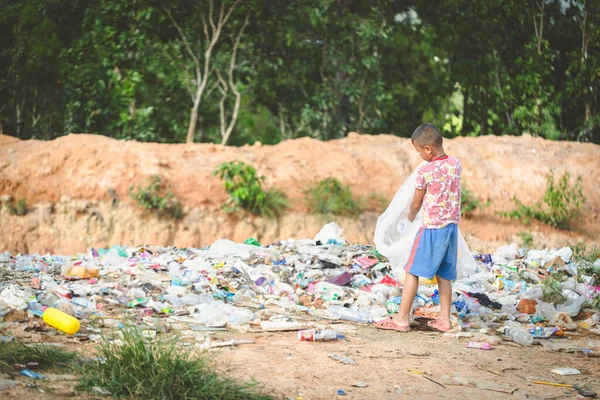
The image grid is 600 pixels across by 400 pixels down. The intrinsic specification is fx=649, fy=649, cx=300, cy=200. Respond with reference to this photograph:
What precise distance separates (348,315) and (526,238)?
6.57m

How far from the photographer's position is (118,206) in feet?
31.1

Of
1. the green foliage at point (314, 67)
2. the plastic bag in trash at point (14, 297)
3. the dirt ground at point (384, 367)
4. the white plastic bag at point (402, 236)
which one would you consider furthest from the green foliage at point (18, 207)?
the white plastic bag at point (402, 236)

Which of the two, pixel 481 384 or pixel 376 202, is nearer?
pixel 481 384

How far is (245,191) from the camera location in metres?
9.55

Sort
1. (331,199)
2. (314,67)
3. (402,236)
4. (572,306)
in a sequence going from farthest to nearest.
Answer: (314,67) → (331,199) → (572,306) → (402,236)

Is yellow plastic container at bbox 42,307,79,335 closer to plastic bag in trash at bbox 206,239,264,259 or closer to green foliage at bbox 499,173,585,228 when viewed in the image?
plastic bag in trash at bbox 206,239,264,259

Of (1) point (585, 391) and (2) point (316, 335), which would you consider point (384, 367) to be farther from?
(1) point (585, 391)

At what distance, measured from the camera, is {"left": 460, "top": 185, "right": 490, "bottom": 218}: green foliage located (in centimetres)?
1046

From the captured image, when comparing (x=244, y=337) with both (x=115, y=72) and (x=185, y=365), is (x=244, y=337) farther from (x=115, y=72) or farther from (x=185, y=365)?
(x=115, y=72)

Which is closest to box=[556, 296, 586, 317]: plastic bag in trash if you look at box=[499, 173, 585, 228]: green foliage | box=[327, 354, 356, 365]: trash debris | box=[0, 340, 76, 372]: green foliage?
box=[327, 354, 356, 365]: trash debris

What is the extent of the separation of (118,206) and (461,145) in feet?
19.1

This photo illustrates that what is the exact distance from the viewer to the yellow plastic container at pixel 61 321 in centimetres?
371

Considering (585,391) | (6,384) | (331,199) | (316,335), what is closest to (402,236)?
(316,335)

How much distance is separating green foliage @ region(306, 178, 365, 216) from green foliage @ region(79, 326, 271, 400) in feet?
23.2
